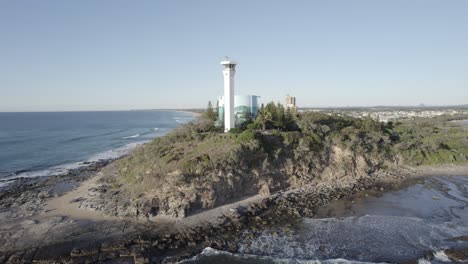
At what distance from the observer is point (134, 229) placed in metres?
22.2

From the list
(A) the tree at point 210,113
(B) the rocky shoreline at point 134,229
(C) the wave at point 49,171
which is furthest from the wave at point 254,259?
(C) the wave at point 49,171

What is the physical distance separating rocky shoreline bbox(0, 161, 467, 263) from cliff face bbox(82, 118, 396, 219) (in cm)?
134

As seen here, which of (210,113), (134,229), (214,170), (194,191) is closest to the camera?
(134,229)

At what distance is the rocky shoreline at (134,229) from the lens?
752 inches

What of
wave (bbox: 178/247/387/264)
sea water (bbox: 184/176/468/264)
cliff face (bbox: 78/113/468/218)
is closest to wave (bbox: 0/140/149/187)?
A: cliff face (bbox: 78/113/468/218)

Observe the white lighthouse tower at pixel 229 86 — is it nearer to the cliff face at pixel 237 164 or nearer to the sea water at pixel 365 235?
the cliff face at pixel 237 164

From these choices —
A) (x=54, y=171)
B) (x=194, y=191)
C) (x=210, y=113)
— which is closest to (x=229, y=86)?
(x=210, y=113)

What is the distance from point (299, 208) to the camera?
26359 millimetres

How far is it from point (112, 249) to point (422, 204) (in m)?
24.9

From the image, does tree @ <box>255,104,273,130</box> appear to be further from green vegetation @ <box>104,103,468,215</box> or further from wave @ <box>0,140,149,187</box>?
wave @ <box>0,140,149,187</box>

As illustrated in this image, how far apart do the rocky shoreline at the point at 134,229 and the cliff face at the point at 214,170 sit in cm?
134

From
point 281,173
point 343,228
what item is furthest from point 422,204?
point 281,173

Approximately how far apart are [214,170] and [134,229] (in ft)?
25.0

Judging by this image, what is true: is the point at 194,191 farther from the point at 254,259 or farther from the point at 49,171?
the point at 49,171
